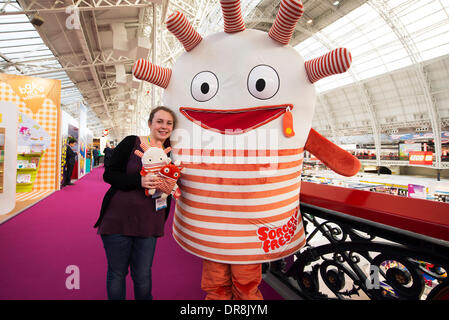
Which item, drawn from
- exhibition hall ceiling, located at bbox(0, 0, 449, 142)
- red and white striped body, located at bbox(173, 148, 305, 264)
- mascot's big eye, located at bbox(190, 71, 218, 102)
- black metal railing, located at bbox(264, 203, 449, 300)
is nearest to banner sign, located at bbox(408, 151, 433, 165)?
exhibition hall ceiling, located at bbox(0, 0, 449, 142)

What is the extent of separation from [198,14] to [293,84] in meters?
6.59

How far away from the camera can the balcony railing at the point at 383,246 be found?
850mm

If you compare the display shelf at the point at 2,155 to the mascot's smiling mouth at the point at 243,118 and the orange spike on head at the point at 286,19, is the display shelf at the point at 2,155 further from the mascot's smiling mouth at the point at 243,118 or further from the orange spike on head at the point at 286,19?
the orange spike on head at the point at 286,19

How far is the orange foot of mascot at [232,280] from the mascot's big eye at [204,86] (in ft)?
2.78

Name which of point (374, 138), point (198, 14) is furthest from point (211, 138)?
point (374, 138)

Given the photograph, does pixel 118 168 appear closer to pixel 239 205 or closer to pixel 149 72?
pixel 149 72

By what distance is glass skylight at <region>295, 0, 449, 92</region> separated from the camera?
10.9m

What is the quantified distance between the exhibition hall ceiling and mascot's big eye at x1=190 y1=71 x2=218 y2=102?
534cm

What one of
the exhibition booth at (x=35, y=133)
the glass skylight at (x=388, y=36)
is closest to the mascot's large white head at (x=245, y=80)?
the exhibition booth at (x=35, y=133)

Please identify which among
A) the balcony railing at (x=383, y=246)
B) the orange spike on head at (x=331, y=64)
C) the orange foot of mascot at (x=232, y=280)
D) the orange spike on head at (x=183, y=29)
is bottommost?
the orange foot of mascot at (x=232, y=280)

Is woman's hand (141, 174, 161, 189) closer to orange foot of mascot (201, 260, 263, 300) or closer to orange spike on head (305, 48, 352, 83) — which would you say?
orange foot of mascot (201, 260, 263, 300)

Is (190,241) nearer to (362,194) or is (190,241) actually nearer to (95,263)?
(362,194)

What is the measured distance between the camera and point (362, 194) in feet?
4.56

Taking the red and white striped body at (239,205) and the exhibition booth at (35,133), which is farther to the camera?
the exhibition booth at (35,133)
